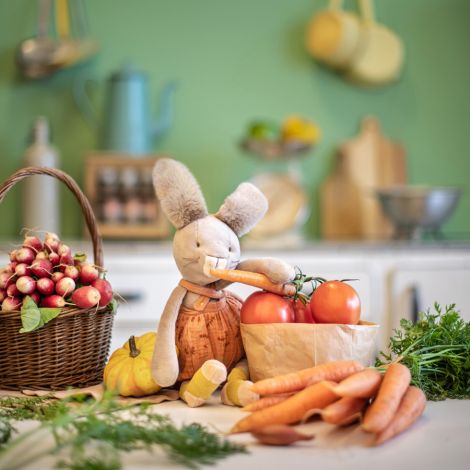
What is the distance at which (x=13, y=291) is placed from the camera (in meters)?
1.11

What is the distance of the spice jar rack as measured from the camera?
2725 mm

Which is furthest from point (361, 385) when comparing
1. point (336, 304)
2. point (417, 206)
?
point (417, 206)

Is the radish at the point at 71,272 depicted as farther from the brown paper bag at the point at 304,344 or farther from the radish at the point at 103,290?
the brown paper bag at the point at 304,344

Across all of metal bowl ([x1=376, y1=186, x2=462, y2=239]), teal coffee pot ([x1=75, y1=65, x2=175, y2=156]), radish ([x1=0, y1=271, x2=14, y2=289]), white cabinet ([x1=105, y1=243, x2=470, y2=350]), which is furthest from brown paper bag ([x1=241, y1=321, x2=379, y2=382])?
teal coffee pot ([x1=75, y1=65, x2=175, y2=156])

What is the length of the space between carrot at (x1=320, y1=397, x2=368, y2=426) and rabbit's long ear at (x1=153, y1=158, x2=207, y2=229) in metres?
0.35

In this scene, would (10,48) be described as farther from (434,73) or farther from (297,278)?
(297,278)

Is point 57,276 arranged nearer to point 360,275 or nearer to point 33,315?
point 33,315

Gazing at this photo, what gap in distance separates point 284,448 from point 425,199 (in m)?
1.99

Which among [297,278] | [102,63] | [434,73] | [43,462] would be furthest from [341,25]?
[43,462]

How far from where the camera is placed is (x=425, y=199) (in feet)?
8.78

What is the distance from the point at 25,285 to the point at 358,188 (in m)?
2.15

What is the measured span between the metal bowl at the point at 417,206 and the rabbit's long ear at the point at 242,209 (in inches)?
66.3

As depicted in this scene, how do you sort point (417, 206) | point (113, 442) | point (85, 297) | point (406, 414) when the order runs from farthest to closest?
point (417, 206) < point (85, 297) < point (406, 414) < point (113, 442)

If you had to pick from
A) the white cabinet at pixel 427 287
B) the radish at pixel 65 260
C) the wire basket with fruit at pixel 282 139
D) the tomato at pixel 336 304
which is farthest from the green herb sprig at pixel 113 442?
the wire basket with fruit at pixel 282 139
